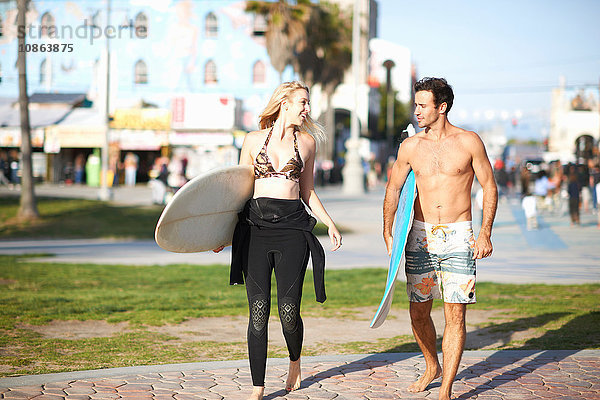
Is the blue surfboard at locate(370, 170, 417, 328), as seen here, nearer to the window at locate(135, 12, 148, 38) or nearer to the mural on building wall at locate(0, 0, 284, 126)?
the mural on building wall at locate(0, 0, 284, 126)

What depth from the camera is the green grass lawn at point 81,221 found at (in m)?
17.7

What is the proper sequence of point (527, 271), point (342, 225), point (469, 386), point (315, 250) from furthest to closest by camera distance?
point (342, 225)
point (527, 271)
point (469, 386)
point (315, 250)

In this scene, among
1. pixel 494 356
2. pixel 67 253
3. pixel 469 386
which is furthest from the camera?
pixel 67 253

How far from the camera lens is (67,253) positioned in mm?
14438

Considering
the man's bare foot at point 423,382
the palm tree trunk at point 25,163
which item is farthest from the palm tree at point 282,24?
the man's bare foot at point 423,382

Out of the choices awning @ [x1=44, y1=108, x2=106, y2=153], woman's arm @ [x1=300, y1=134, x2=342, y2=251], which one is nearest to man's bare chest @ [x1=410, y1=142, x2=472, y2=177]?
woman's arm @ [x1=300, y1=134, x2=342, y2=251]

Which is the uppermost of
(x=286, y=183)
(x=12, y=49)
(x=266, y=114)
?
(x=12, y=49)

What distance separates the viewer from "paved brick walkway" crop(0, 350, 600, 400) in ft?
16.3

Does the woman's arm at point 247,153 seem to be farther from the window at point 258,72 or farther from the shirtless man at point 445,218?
the window at point 258,72

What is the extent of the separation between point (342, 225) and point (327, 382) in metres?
15.0

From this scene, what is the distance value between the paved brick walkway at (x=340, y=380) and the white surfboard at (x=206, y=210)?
3.05ft

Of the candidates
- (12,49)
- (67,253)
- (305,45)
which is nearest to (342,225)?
(67,253)

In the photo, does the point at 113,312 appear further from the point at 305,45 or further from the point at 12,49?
the point at 12,49

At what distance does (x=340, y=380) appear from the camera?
17.7ft
